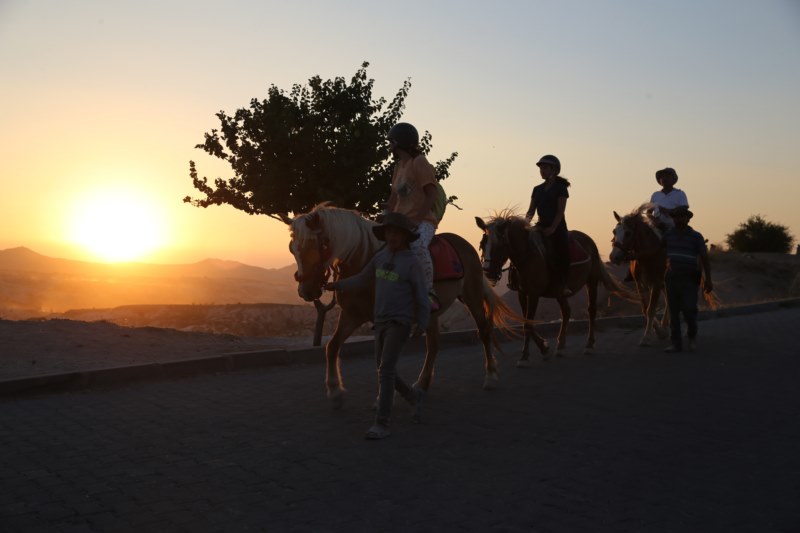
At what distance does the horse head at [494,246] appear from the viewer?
11.2 metres

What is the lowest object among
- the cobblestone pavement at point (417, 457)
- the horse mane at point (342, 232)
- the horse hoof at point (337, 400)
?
the cobblestone pavement at point (417, 457)

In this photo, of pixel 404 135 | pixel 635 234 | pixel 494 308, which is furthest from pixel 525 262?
pixel 404 135

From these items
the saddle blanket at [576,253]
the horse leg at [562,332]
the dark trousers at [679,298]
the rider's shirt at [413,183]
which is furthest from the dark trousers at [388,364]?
the dark trousers at [679,298]

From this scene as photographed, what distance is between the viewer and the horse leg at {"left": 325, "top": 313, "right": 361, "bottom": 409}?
26.2 ft

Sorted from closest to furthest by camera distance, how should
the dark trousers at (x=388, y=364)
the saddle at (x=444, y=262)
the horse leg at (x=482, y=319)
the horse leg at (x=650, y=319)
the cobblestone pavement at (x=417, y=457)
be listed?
1. the cobblestone pavement at (x=417, y=457)
2. the dark trousers at (x=388, y=364)
3. the saddle at (x=444, y=262)
4. the horse leg at (x=482, y=319)
5. the horse leg at (x=650, y=319)

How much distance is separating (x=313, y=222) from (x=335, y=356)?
1.48 meters

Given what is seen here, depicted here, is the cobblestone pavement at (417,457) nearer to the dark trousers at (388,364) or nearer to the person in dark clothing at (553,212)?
the dark trousers at (388,364)

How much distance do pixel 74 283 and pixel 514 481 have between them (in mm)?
74517

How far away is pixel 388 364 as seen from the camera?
715 centimetres

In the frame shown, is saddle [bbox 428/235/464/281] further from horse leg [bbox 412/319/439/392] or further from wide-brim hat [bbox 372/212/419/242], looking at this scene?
wide-brim hat [bbox 372/212/419/242]

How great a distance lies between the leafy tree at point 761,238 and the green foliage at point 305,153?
31794 millimetres

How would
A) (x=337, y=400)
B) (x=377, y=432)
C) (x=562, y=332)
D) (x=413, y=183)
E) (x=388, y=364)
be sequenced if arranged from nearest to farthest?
(x=377, y=432)
(x=388, y=364)
(x=337, y=400)
(x=413, y=183)
(x=562, y=332)

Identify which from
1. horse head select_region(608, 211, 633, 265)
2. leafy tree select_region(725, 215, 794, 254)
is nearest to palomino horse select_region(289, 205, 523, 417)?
horse head select_region(608, 211, 633, 265)

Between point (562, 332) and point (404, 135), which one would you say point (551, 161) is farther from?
point (404, 135)
